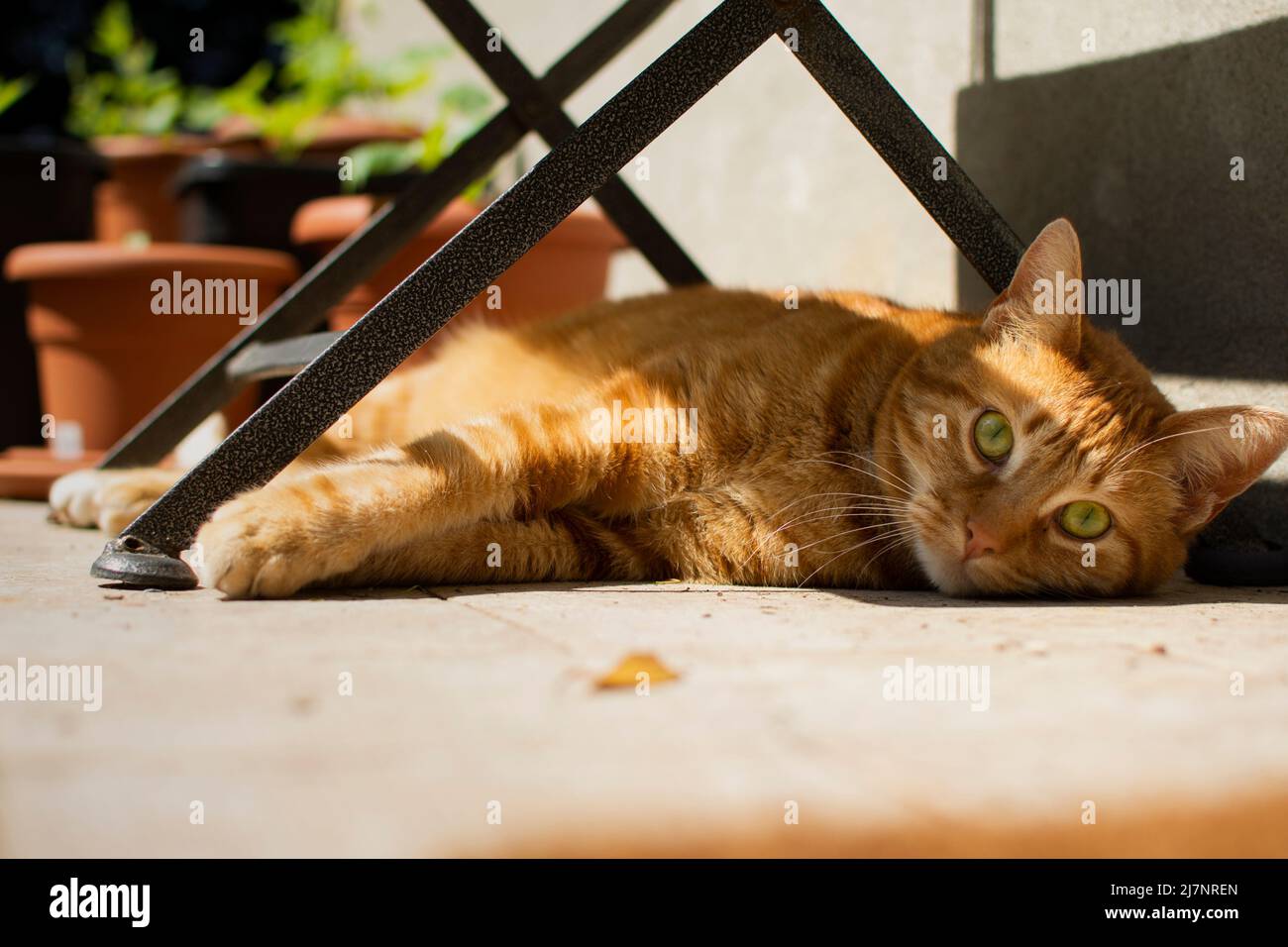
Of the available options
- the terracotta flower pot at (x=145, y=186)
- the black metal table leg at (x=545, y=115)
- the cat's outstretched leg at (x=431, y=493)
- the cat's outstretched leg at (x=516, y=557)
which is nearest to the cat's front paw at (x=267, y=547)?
the cat's outstretched leg at (x=431, y=493)

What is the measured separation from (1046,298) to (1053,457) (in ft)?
1.05

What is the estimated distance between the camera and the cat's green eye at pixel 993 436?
2381 mm

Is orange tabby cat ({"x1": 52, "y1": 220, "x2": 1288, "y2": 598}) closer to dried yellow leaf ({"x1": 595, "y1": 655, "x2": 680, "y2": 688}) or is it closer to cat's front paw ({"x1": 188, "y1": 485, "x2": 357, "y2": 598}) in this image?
cat's front paw ({"x1": 188, "y1": 485, "x2": 357, "y2": 598})

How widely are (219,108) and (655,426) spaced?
5178mm

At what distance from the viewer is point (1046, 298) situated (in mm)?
2383

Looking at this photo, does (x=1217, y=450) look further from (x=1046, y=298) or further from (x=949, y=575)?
(x=949, y=575)

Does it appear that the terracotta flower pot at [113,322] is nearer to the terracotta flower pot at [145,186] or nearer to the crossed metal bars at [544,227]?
the crossed metal bars at [544,227]

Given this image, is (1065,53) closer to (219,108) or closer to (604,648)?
(604,648)

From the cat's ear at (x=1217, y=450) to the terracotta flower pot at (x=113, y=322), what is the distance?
3.24 m

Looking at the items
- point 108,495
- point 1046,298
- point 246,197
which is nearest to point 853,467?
point 1046,298

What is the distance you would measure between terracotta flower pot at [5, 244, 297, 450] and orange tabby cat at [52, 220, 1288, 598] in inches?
79.6

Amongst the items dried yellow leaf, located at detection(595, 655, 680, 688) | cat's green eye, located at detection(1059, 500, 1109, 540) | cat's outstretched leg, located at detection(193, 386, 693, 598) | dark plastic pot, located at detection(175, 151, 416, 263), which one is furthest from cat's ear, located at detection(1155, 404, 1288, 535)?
dark plastic pot, located at detection(175, 151, 416, 263)

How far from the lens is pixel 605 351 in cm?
302

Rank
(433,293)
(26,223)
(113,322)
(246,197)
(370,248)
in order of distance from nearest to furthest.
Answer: (433,293), (370,248), (113,322), (26,223), (246,197)
